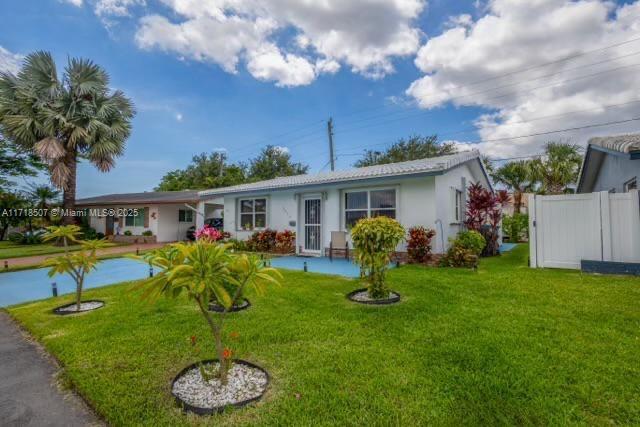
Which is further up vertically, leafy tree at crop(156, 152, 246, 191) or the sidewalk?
leafy tree at crop(156, 152, 246, 191)

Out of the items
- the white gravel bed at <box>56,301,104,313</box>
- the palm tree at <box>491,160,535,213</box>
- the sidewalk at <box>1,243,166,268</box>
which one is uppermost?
the palm tree at <box>491,160,535,213</box>

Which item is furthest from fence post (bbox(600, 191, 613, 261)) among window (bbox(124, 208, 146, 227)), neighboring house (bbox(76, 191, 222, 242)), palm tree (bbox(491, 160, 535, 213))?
window (bbox(124, 208, 146, 227))

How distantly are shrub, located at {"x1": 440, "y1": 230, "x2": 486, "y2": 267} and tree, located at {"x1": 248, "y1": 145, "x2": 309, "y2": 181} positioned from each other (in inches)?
1109

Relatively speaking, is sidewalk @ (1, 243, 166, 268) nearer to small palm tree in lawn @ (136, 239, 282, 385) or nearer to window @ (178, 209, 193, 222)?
window @ (178, 209, 193, 222)

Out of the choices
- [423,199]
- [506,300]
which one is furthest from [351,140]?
[506,300]

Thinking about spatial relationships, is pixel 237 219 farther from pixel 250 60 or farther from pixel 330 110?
pixel 330 110

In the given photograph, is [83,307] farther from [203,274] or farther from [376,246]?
[376,246]

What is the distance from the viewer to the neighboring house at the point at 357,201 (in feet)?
29.9

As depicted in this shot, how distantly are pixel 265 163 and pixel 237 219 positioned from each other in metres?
22.1

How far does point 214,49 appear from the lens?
43.9 ft

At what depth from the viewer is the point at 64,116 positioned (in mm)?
15016

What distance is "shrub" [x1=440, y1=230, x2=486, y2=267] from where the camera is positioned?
794 cm

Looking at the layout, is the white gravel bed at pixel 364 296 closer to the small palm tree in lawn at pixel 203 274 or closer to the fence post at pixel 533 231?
the small palm tree in lawn at pixel 203 274

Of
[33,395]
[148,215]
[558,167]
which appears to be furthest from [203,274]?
[558,167]
